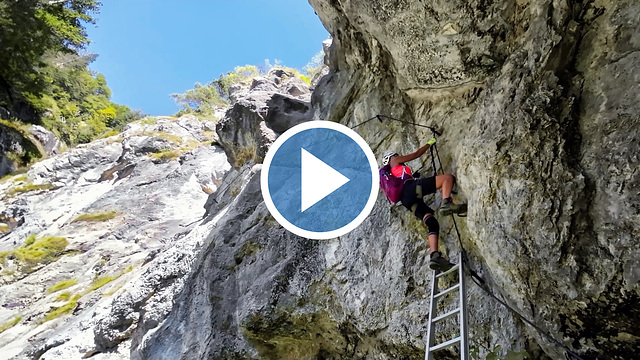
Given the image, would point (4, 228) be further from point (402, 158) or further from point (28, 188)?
point (402, 158)

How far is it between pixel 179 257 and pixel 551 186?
1276 centimetres

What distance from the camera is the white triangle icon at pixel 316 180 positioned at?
9.97m

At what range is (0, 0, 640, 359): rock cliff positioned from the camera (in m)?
4.61

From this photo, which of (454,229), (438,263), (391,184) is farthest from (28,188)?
(438,263)

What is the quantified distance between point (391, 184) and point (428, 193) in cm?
77

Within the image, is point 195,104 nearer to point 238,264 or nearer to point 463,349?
point 238,264

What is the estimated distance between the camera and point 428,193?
696 cm

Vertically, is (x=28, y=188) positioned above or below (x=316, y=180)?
above

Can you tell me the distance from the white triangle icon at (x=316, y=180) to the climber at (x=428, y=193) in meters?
2.54

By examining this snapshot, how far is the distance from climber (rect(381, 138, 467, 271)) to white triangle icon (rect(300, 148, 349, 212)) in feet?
8.33

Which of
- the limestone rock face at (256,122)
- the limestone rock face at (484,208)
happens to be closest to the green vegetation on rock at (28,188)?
the limestone rock face at (256,122)

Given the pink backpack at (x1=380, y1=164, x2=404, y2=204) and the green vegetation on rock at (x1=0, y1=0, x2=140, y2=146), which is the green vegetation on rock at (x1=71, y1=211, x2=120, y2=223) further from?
the pink backpack at (x1=380, y1=164, x2=404, y2=204)

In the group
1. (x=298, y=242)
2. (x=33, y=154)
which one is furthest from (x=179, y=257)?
(x=33, y=154)

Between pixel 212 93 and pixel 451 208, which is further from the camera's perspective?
pixel 212 93
